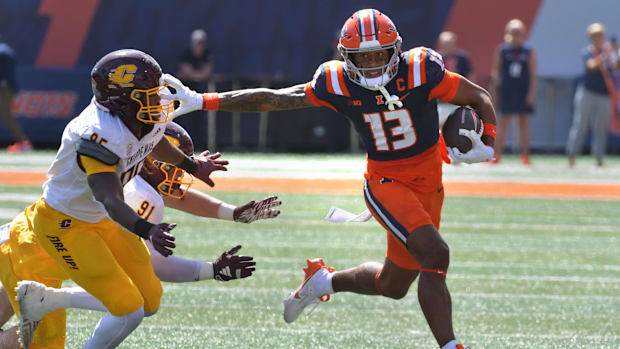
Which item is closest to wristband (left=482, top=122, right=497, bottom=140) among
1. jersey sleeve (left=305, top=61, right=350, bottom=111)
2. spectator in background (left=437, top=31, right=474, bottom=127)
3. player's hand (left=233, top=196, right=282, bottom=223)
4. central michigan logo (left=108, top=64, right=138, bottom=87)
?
jersey sleeve (left=305, top=61, right=350, bottom=111)

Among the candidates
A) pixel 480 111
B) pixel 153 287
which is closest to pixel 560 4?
pixel 480 111

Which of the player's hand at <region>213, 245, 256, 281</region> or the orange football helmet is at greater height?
the orange football helmet

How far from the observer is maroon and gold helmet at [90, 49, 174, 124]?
3.88 m

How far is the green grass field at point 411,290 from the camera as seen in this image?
4965 millimetres

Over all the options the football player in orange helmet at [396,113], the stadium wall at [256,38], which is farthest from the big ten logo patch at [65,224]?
the stadium wall at [256,38]

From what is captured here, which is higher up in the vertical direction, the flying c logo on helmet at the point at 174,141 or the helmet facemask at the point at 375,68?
the helmet facemask at the point at 375,68

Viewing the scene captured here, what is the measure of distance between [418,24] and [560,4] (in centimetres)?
228

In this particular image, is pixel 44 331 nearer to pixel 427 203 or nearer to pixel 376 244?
pixel 427 203

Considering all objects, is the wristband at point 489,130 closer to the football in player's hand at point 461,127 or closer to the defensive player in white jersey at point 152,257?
the football in player's hand at point 461,127

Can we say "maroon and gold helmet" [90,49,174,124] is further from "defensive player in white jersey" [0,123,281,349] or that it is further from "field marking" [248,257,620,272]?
"field marking" [248,257,620,272]

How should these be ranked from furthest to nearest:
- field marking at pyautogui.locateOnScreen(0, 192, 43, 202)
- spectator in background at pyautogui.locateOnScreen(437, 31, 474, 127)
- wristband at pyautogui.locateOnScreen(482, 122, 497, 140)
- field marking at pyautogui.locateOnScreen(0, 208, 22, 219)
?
1. spectator in background at pyautogui.locateOnScreen(437, 31, 474, 127)
2. field marking at pyautogui.locateOnScreen(0, 192, 43, 202)
3. field marking at pyautogui.locateOnScreen(0, 208, 22, 219)
4. wristband at pyautogui.locateOnScreen(482, 122, 497, 140)

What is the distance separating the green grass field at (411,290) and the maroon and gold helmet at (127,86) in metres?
1.29

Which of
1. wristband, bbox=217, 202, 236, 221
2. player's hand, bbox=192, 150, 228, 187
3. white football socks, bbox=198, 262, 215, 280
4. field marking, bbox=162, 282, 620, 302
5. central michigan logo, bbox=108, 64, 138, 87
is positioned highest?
central michigan logo, bbox=108, 64, 138, 87

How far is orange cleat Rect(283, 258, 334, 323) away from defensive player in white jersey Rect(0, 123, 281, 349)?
2.00ft
